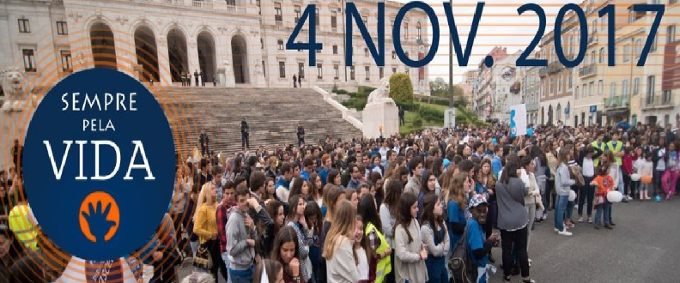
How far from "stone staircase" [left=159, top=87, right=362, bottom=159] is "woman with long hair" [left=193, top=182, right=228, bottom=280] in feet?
42.7

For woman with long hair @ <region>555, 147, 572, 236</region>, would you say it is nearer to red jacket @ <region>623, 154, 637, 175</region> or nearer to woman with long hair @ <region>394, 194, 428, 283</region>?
red jacket @ <region>623, 154, 637, 175</region>

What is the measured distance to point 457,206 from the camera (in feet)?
12.9

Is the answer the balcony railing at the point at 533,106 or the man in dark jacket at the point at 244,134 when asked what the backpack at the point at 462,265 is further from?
the balcony railing at the point at 533,106

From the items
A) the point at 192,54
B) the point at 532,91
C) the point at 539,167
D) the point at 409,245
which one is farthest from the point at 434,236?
the point at 532,91

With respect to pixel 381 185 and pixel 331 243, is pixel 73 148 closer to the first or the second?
pixel 331 243

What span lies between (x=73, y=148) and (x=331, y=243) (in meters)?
2.11

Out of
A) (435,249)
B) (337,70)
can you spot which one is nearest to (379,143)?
(435,249)

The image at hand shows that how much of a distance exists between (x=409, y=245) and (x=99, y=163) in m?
2.81

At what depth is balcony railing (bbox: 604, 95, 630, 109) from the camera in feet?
84.6

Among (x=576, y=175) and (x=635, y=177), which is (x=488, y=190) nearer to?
(x=576, y=175)

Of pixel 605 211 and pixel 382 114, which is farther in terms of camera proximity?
pixel 382 114

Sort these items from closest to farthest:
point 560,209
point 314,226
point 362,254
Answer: point 362,254, point 314,226, point 560,209

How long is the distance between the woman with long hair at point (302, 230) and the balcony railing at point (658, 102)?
27.5 metres

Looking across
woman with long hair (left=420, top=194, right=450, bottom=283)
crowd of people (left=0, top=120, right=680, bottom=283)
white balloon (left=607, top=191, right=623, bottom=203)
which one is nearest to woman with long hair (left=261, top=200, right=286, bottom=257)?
crowd of people (left=0, top=120, right=680, bottom=283)
